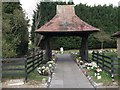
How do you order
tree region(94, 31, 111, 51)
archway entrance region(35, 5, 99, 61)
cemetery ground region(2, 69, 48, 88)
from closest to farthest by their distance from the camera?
→ cemetery ground region(2, 69, 48, 88)
archway entrance region(35, 5, 99, 61)
tree region(94, 31, 111, 51)

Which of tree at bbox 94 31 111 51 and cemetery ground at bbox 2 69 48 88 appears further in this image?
tree at bbox 94 31 111 51

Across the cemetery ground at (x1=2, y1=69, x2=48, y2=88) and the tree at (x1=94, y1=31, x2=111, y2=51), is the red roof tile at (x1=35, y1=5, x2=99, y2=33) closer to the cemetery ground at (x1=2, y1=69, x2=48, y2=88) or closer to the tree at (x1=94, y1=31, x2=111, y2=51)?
the cemetery ground at (x1=2, y1=69, x2=48, y2=88)

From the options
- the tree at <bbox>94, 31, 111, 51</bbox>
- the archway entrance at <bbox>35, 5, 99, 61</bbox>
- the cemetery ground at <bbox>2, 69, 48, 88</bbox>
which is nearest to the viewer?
the cemetery ground at <bbox>2, 69, 48, 88</bbox>

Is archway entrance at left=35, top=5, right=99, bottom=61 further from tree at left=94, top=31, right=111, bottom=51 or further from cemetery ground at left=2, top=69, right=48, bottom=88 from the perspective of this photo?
tree at left=94, top=31, right=111, bottom=51

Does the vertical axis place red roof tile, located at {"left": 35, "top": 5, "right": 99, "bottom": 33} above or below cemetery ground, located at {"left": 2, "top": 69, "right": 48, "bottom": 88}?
above

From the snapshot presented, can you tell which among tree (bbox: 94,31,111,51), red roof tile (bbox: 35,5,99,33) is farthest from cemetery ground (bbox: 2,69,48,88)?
tree (bbox: 94,31,111,51)

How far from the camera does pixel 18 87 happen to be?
29.2 ft

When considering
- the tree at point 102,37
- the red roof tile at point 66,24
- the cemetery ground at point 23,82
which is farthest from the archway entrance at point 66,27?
the tree at point 102,37

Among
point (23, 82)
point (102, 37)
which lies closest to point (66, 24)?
point (23, 82)

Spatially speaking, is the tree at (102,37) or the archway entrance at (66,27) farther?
the tree at (102,37)

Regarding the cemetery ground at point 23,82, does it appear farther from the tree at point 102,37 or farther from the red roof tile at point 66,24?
the tree at point 102,37

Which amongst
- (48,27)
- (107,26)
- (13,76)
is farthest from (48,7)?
(13,76)

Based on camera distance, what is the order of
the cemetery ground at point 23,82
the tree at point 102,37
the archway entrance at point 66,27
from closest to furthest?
the cemetery ground at point 23,82
the archway entrance at point 66,27
the tree at point 102,37

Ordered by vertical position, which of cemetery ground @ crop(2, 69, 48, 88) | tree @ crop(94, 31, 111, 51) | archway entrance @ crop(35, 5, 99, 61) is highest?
archway entrance @ crop(35, 5, 99, 61)
